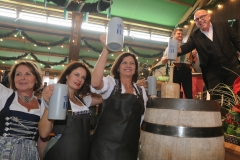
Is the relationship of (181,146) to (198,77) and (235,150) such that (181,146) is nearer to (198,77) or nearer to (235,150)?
(235,150)

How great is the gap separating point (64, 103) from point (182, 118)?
0.66 m

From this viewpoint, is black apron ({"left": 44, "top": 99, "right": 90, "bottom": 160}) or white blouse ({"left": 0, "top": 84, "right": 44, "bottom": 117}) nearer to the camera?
black apron ({"left": 44, "top": 99, "right": 90, "bottom": 160})

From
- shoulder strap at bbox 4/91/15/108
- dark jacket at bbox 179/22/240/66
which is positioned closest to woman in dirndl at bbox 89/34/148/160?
shoulder strap at bbox 4/91/15/108

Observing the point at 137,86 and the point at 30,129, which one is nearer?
the point at 30,129

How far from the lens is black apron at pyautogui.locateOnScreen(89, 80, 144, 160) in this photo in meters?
1.33

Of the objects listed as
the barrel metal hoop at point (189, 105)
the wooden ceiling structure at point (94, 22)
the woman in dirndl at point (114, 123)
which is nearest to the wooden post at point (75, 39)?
the wooden ceiling structure at point (94, 22)

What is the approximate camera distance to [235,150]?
1.35 meters

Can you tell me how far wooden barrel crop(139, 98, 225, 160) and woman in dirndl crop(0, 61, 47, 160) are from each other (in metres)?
0.85

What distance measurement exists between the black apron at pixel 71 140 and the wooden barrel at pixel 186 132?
49 centimetres

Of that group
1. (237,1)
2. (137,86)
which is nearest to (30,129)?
(137,86)

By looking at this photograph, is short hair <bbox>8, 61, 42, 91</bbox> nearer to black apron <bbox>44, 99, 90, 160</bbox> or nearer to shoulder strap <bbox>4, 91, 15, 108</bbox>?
shoulder strap <bbox>4, 91, 15, 108</bbox>

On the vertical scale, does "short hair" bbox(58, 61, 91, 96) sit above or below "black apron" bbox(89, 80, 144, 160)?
Result: above

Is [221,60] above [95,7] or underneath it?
underneath

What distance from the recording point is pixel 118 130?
4.37 ft
